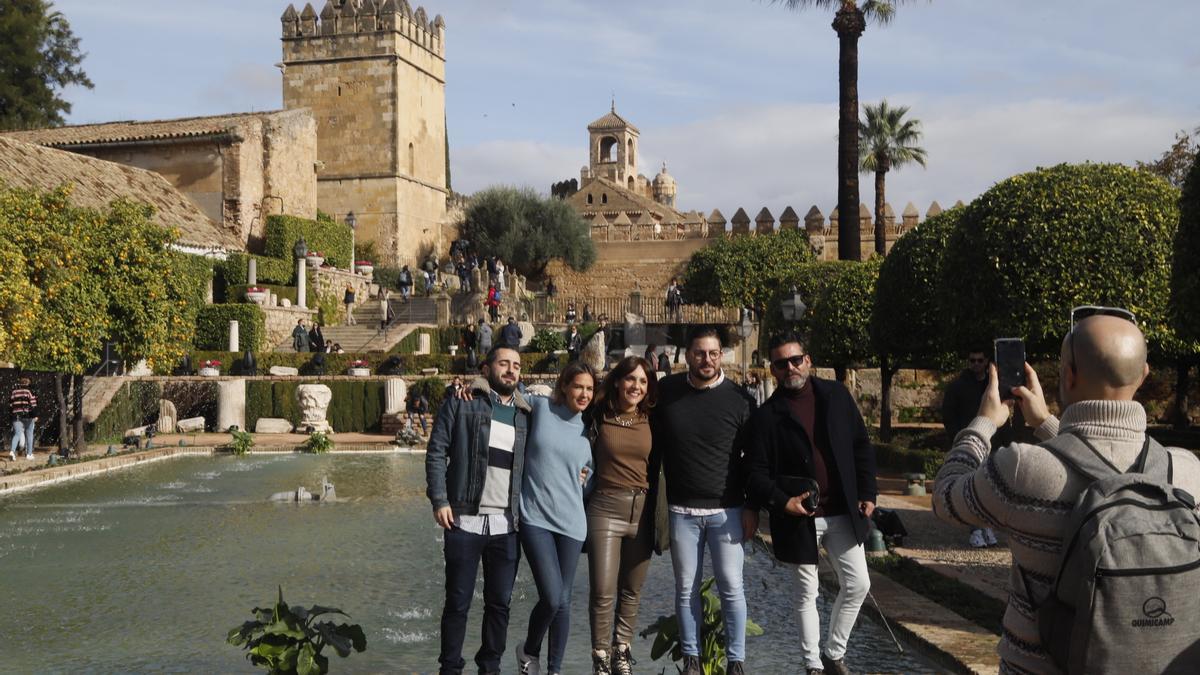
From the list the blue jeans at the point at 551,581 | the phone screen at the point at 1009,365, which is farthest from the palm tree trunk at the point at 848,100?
the phone screen at the point at 1009,365

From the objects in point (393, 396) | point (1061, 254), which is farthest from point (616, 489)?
point (393, 396)

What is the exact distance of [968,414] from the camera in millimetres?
8227

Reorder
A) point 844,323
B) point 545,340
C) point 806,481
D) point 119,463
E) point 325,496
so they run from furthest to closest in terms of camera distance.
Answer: point 545,340 → point 844,323 → point 119,463 → point 325,496 → point 806,481

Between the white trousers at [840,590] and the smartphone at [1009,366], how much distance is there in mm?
2164

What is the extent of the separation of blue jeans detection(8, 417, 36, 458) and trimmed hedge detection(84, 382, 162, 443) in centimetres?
539

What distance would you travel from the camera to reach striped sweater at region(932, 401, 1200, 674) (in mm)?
2842

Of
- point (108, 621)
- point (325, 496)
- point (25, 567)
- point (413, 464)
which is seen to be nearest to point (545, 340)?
point (413, 464)

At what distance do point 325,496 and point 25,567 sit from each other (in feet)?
15.4

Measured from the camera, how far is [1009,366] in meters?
3.28

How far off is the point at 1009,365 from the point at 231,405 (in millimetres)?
24191

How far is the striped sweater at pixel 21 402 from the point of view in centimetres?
1784

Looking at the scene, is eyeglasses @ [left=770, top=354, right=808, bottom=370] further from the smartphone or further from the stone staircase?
the stone staircase

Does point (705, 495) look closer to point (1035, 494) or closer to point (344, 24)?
point (1035, 494)

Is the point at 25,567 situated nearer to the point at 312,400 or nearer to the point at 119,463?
the point at 119,463
